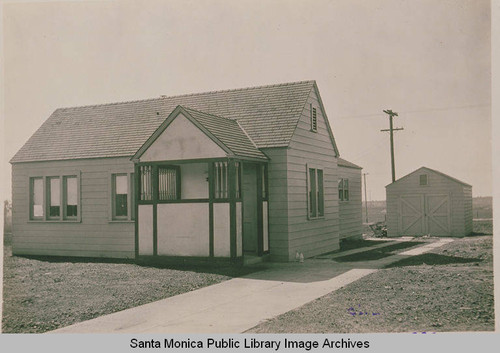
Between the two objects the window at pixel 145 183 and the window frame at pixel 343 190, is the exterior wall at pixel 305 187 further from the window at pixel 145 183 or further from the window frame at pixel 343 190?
the window frame at pixel 343 190

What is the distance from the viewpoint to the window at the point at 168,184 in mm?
15791

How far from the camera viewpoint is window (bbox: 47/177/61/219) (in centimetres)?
1938

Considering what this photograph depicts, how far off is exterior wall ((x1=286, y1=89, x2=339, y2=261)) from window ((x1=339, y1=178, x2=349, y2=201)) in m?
4.75

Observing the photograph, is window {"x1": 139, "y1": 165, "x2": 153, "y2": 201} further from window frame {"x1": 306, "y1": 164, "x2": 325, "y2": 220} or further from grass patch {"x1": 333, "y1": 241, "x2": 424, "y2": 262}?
grass patch {"x1": 333, "y1": 241, "x2": 424, "y2": 262}

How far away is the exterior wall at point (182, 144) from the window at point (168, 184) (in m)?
0.68

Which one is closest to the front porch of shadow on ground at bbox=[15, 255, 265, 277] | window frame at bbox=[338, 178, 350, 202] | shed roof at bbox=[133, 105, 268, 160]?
shadow on ground at bbox=[15, 255, 265, 277]

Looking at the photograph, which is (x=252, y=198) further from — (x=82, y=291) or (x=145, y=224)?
(x=82, y=291)

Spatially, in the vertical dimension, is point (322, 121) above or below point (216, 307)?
above

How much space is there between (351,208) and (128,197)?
12.2m

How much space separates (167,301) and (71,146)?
11195 millimetres

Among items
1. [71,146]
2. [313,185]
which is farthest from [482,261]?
[71,146]

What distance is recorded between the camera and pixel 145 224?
15.6 m

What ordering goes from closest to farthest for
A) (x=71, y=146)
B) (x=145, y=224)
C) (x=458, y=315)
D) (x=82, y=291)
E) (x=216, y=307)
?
1. (x=458, y=315)
2. (x=216, y=307)
3. (x=82, y=291)
4. (x=145, y=224)
5. (x=71, y=146)

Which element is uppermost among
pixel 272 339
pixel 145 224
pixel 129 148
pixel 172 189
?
pixel 129 148
